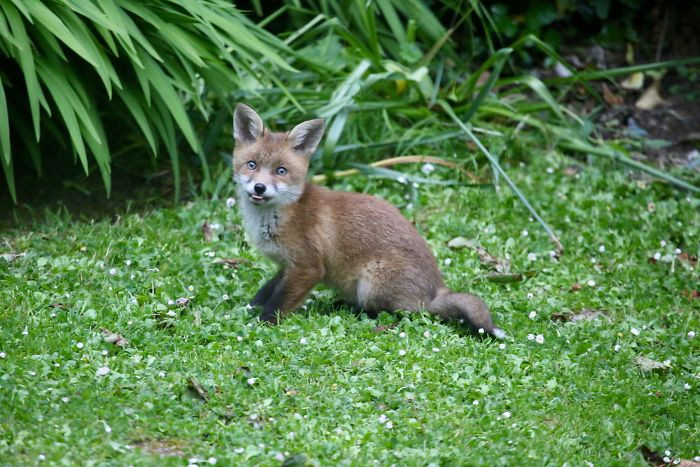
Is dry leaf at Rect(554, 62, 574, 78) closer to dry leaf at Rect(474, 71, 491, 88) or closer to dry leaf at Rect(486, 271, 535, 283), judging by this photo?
dry leaf at Rect(474, 71, 491, 88)

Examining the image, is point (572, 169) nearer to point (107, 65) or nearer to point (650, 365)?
point (650, 365)

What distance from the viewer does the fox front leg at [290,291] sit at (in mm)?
6012

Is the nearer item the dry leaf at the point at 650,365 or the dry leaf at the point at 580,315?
the dry leaf at the point at 650,365

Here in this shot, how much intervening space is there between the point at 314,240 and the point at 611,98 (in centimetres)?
541

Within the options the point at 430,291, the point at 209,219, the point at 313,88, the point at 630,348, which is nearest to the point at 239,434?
the point at 430,291

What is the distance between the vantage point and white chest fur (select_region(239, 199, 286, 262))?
6.21 meters

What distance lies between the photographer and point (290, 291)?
606 centimetres

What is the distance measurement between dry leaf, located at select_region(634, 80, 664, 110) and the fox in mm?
4949

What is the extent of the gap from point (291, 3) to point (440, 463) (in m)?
5.78

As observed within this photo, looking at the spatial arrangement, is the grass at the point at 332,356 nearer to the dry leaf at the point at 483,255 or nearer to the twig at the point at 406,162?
the dry leaf at the point at 483,255

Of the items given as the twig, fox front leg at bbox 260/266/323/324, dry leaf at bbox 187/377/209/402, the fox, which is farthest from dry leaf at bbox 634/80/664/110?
dry leaf at bbox 187/377/209/402

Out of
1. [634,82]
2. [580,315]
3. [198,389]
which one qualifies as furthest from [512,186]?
[634,82]

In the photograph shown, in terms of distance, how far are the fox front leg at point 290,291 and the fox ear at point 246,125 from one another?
0.96m

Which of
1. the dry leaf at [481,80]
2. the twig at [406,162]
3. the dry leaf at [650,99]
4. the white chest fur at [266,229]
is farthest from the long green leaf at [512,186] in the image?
the dry leaf at [650,99]
